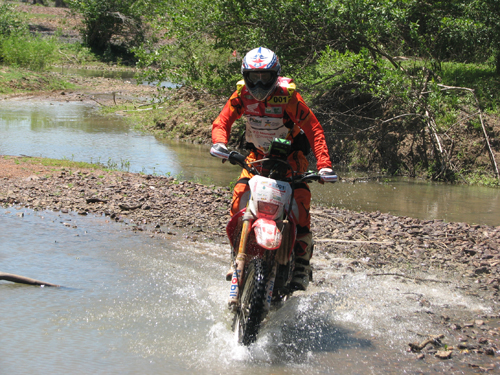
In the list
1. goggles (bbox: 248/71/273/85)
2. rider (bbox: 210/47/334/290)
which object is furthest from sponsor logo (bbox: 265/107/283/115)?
goggles (bbox: 248/71/273/85)

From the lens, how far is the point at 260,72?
4859mm

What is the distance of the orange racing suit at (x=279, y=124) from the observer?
5.02m

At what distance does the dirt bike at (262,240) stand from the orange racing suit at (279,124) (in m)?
0.27

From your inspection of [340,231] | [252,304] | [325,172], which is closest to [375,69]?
[340,231]

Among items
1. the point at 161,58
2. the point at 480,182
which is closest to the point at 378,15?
the point at 480,182

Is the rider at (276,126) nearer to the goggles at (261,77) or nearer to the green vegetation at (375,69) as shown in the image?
the goggles at (261,77)

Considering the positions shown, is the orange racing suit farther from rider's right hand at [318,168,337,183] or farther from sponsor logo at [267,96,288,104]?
rider's right hand at [318,168,337,183]

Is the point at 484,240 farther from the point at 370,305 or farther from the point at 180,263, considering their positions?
the point at 180,263

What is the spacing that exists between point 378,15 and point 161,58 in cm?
564

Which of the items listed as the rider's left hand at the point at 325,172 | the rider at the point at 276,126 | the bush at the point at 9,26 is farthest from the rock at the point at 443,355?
the bush at the point at 9,26

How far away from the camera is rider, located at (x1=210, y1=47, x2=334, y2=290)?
16.0 feet

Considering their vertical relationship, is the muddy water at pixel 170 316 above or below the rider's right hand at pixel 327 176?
below

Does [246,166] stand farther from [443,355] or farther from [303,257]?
[443,355]

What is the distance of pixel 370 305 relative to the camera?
5363 mm
